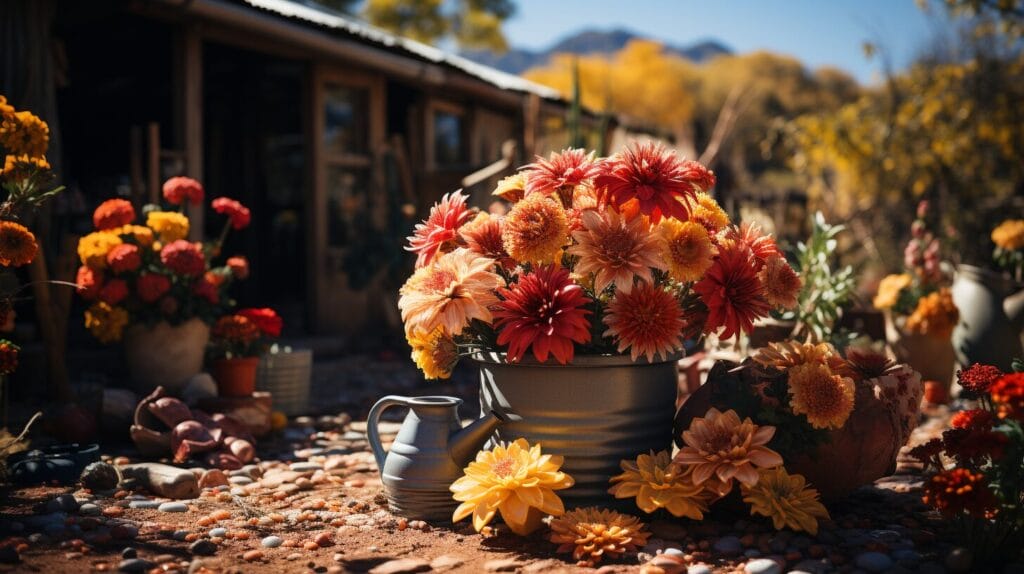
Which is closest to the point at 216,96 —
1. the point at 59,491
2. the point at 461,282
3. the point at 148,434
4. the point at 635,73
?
Result: the point at 148,434

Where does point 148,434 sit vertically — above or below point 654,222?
below

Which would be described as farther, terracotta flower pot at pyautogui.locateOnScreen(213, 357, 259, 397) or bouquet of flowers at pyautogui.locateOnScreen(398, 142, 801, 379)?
terracotta flower pot at pyautogui.locateOnScreen(213, 357, 259, 397)

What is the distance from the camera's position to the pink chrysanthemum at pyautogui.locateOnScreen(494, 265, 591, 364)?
248 cm

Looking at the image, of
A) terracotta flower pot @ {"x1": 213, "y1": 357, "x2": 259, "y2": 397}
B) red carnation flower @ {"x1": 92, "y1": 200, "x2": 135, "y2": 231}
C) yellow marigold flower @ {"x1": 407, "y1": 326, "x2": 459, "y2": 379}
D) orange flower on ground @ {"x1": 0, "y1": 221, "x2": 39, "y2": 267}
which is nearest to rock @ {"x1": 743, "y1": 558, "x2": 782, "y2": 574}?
yellow marigold flower @ {"x1": 407, "y1": 326, "x2": 459, "y2": 379}

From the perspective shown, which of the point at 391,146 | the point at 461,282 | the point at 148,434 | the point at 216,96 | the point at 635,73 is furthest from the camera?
the point at 635,73

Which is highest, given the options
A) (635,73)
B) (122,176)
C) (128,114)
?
(635,73)

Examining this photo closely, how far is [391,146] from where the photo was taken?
736 cm

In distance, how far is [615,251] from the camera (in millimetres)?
2516

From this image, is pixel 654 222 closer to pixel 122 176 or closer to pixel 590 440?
pixel 590 440

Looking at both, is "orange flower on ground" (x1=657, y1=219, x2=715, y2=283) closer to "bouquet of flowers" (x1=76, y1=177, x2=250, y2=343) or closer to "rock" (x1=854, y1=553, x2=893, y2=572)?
"rock" (x1=854, y1=553, x2=893, y2=572)

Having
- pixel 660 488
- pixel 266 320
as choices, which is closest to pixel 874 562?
pixel 660 488

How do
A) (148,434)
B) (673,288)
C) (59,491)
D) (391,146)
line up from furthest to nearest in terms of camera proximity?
(391,146)
(148,434)
(59,491)
(673,288)

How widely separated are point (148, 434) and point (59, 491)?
0.61m

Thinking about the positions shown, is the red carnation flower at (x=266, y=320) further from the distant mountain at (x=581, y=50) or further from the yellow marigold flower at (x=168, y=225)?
the distant mountain at (x=581, y=50)
